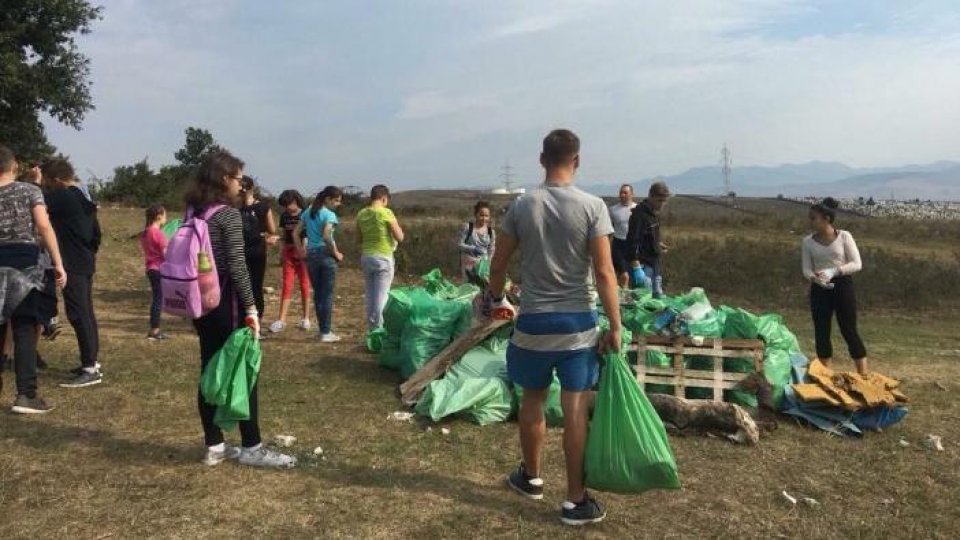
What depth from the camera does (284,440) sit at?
15.0 ft

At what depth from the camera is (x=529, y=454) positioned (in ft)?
12.1

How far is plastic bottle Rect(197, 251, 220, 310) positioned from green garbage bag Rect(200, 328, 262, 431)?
0.73 feet

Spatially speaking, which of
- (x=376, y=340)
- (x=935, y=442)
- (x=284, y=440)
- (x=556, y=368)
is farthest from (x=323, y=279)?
(x=935, y=442)

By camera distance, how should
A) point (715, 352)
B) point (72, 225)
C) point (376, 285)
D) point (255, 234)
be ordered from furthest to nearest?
point (376, 285) → point (255, 234) → point (72, 225) → point (715, 352)

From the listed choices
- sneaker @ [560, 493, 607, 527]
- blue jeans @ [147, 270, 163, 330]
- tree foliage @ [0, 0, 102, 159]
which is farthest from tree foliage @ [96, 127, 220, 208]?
sneaker @ [560, 493, 607, 527]

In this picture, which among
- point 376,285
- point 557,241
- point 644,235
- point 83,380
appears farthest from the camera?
point 644,235

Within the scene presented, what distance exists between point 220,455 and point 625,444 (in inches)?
88.8

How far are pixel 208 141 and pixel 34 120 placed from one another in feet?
60.4

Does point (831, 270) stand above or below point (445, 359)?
above

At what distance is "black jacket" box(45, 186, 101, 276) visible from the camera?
18.0 feet

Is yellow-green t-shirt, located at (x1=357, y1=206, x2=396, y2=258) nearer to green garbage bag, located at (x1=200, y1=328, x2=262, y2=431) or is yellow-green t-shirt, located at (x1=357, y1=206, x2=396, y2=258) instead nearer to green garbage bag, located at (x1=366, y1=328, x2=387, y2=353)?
green garbage bag, located at (x1=366, y1=328, x2=387, y2=353)

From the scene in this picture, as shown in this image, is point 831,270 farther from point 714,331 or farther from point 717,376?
point 717,376

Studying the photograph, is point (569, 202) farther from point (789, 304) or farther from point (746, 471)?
point (789, 304)

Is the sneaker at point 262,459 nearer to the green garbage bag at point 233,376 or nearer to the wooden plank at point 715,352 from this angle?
the green garbage bag at point 233,376
